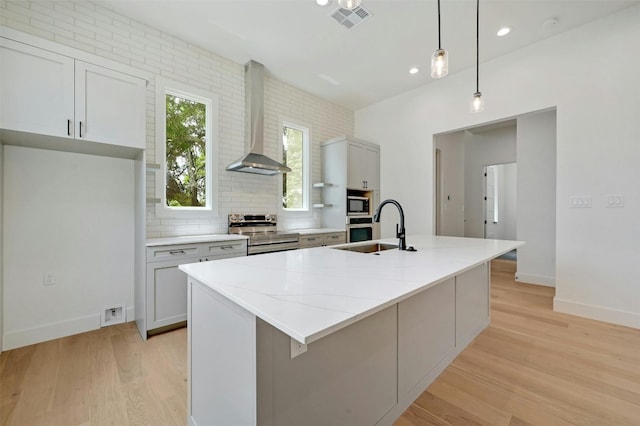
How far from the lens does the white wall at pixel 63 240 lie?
2271 millimetres

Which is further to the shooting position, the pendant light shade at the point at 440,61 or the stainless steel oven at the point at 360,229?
the stainless steel oven at the point at 360,229

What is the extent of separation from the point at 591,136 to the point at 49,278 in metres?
5.70

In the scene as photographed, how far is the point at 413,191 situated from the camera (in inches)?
175

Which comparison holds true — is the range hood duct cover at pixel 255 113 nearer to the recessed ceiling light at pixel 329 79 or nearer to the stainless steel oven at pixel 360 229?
the recessed ceiling light at pixel 329 79

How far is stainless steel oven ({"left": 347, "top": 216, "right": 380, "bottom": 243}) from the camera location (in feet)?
14.8

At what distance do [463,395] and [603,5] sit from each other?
3.91 metres

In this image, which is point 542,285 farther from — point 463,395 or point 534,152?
point 463,395

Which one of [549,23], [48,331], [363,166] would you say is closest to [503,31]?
[549,23]

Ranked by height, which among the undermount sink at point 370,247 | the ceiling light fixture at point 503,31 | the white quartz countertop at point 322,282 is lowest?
the undermount sink at point 370,247

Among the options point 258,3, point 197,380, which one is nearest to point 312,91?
point 258,3

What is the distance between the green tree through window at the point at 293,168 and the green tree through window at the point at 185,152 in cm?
131

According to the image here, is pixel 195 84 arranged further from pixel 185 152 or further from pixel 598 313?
pixel 598 313

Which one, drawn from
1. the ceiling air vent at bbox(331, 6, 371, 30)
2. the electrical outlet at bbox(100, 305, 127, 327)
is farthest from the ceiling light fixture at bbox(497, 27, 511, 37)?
the electrical outlet at bbox(100, 305, 127, 327)

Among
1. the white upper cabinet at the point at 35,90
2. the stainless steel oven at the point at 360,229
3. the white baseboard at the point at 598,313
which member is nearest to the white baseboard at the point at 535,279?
the white baseboard at the point at 598,313
